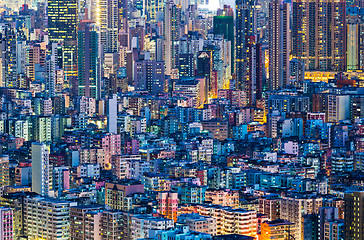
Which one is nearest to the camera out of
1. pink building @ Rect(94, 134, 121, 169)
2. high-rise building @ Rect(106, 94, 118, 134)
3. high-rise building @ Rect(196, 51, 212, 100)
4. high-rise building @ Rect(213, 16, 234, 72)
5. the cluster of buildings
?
the cluster of buildings

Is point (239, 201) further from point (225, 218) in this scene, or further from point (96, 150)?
point (96, 150)

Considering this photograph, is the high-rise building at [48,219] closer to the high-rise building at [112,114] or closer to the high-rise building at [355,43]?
the high-rise building at [112,114]

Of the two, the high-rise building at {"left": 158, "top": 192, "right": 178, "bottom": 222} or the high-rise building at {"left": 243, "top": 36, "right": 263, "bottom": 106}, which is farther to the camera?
the high-rise building at {"left": 243, "top": 36, "right": 263, "bottom": 106}

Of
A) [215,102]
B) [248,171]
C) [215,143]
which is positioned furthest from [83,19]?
[248,171]

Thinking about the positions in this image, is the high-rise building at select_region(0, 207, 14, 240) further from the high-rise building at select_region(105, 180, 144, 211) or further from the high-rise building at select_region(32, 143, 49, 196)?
the high-rise building at select_region(32, 143, 49, 196)

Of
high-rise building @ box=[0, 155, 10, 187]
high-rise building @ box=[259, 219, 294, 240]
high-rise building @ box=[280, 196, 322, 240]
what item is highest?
high-rise building @ box=[0, 155, 10, 187]

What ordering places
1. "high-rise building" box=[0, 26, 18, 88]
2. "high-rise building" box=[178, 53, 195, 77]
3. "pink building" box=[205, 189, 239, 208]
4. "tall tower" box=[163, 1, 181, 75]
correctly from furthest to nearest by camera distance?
"tall tower" box=[163, 1, 181, 75], "high-rise building" box=[178, 53, 195, 77], "high-rise building" box=[0, 26, 18, 88], "pink building" box=[205, 189, 239, 208]

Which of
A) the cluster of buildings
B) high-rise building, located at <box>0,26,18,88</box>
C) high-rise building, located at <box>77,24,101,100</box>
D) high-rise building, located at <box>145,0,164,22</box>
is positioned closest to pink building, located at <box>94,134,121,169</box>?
the cluster of buildings
